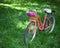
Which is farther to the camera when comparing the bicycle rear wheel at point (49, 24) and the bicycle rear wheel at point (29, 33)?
the bicycle rear wheel at point (49, 24)

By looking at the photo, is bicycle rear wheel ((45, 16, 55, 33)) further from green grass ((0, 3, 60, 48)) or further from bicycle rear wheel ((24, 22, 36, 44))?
bicycle rear wheel ((24, 22, 36, 44))

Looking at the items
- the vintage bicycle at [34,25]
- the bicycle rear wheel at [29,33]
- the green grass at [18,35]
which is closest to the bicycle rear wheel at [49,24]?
the vintage bicycle at [34,25]

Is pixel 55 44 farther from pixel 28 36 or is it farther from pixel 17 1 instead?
pixel 17 1

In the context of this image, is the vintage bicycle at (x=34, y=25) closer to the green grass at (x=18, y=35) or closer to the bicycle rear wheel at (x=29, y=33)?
the bicycle rear wheel at (x=29, y=33)

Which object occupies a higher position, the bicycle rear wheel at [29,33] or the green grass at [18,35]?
the bicycle rear wheel at [29,33]

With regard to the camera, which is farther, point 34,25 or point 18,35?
point 18,35

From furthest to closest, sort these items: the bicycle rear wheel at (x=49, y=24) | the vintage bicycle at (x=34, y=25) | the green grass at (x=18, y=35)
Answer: the bicycle rear wheel at (x=49, y=24)
the green grass at (x=18, y=35)
the vintage bicycle at (x=34, y=25)

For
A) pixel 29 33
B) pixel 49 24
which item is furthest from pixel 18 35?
pixel 49 24

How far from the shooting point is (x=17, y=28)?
946 cm

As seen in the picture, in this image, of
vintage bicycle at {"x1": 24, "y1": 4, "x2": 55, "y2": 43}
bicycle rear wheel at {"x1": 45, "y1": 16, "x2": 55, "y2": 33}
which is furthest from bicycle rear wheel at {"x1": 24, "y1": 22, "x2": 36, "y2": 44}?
bicycle rear wheel at {"x1": 45, "y1": 16, "x2": 55, "y2": 33}

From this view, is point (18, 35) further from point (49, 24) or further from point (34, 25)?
point (49, 24)

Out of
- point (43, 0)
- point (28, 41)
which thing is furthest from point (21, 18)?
point (43, 0)

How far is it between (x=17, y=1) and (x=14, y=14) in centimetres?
428

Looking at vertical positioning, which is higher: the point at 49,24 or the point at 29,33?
the point at 29,33
